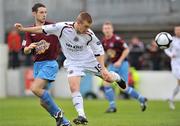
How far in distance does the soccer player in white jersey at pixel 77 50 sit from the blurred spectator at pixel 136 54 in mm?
13938

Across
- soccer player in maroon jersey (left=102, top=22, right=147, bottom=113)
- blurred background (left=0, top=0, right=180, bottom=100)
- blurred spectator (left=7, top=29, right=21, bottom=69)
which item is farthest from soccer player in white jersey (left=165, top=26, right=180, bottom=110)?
blurred spectator (left=7, top=29, right=21, bottom=69)

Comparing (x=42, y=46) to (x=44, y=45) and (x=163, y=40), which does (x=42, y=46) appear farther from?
(x=163, y=40)

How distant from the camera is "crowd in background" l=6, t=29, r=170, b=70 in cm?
2672

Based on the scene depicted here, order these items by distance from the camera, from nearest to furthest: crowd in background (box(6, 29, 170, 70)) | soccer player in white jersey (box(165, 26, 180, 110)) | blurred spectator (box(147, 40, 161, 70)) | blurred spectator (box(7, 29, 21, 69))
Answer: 1. soccer player in white jersey (box(165, 26, 180, 110))
2. blurred spectator (box(147, 40, 161, 70))
3. crowd in background (box(6, 29, 170, 70))
4. blurred spectator (box(7, 29, 21, 69))

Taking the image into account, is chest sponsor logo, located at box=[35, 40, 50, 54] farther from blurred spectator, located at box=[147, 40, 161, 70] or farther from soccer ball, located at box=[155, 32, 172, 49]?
blurred spectator, located at box=[147, 40, 161, 70]

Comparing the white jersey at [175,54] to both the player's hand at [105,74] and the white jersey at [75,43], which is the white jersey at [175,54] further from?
the white jersey at [75,43]

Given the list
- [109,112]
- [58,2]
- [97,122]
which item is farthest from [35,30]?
[58,2]

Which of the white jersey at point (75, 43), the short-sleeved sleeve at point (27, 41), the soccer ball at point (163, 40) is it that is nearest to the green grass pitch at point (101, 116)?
the white jersey at point (75, 43)

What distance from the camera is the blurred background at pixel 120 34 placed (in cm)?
2541

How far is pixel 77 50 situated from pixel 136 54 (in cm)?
1449

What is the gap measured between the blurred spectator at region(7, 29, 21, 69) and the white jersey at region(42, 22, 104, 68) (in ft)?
50.9

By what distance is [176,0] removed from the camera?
90.3 feet

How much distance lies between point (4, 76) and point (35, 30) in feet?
49.1

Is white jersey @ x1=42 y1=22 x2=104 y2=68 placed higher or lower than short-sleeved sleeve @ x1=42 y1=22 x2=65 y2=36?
lower
